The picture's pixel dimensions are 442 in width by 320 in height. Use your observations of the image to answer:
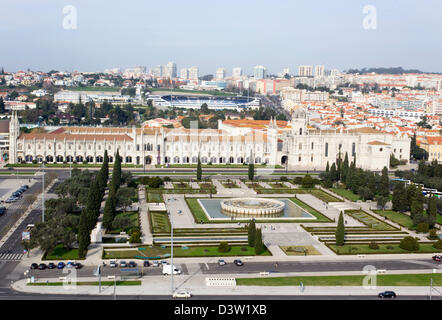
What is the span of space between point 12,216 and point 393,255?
100 ft

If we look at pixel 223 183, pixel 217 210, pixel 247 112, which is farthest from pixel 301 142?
pixel 247 112

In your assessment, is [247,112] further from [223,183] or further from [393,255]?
[393,255]

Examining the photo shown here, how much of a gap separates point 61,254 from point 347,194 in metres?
34.5

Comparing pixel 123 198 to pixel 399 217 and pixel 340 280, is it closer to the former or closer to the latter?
pixel 340 280

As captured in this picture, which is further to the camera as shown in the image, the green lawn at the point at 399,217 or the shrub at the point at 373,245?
the green lawn at the point at 399,217

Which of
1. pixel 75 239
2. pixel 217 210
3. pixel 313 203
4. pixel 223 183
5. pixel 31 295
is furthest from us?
pixel 223 183

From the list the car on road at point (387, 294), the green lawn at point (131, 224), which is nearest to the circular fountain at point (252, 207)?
the green lawn at point (131, 224)

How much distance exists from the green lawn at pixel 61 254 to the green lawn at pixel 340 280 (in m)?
11.2

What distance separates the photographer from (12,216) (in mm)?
45531

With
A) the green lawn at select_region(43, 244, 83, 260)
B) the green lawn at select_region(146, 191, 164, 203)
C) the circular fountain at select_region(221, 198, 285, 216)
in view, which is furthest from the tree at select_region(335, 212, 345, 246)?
the green lawn at select_region(146, 191, 164, 203)

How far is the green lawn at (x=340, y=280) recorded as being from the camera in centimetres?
3078

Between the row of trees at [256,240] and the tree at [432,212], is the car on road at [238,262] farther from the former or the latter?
the tree at [432,212]

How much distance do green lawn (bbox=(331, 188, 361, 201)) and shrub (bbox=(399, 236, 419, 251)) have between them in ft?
60.3
